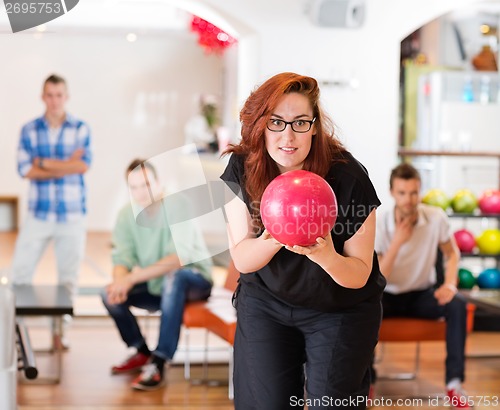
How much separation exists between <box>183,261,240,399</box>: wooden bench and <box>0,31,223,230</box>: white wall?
238 inches

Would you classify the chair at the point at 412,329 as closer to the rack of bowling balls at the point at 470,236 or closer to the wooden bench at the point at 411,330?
the wooden bench at the point at 411,330

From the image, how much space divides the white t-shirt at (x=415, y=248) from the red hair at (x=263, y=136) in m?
1.95

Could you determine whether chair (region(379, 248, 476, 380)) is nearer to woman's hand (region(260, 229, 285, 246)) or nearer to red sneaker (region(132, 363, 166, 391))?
red sneaker (region(132, 363, 166, 391))

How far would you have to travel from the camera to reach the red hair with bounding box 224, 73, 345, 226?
2094 mm

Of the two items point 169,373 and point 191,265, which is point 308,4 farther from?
point 169,373

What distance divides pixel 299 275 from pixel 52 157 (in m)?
3.27

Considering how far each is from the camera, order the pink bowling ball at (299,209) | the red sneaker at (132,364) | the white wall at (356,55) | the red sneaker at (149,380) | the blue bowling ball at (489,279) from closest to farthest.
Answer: the pink bowling ball at (299,209) < the red sneaker at (149,380) < the red sneaker at (132,364) < the white wall at (356,55) < the blue bowling ball at (489,279)

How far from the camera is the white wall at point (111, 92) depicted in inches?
398

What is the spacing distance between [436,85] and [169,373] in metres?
3.99

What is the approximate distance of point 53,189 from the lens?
517 cm

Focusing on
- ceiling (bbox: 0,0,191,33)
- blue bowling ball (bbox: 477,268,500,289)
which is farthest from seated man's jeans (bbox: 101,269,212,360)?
ceiling (bbox: 0,0,191,33)

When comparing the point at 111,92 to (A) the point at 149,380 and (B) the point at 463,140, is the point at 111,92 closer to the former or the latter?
(B) the point at 463,140

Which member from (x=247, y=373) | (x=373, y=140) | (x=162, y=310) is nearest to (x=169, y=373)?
(x=162, y=310)

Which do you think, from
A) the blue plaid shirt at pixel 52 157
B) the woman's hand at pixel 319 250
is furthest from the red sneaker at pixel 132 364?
the woman's hand at pixel 319 250
